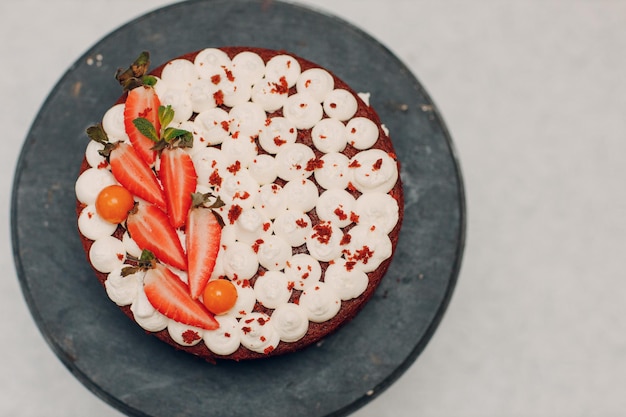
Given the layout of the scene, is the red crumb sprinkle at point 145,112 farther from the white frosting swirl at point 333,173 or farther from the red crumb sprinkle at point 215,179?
the white frosting swirl at point 333,173

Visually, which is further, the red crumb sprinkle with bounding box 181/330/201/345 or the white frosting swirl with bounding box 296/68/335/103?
the white frosting swirl with bounding box 296/68/335/103

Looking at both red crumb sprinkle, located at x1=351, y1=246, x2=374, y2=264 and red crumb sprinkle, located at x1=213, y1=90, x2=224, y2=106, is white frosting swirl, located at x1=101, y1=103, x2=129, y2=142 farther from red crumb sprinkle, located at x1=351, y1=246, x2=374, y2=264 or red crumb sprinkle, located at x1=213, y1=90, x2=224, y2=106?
red crumb sprinkle, located at x1=351, y1=246, x2=374, y2=264

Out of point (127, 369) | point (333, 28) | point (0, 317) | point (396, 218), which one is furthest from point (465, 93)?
point (0, 317)

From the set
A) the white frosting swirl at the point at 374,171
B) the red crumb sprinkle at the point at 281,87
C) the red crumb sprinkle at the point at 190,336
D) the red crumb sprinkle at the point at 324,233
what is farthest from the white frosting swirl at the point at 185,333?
the red crumb sprinkle at the point at 281,87

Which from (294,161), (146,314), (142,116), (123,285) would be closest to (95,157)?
(142,116)

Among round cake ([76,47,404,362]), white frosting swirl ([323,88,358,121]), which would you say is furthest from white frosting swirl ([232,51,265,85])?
white frosting swirl ([323,88,358,121])

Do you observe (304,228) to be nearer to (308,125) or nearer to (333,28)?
(308,125)
